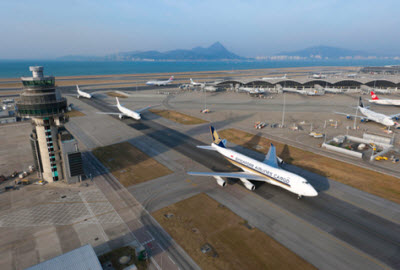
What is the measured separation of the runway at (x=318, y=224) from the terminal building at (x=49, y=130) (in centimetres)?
1436

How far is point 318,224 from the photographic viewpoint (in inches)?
1379

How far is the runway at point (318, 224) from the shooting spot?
1159 inches

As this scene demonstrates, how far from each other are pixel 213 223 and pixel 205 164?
20467 millimetres

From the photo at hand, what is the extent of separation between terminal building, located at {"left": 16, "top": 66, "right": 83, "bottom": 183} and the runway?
14.4m

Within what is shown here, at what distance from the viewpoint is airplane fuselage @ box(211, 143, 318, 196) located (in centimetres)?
3819

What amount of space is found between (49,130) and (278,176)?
1717 inches

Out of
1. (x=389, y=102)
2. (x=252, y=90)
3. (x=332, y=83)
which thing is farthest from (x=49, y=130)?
(x=332, y=83)

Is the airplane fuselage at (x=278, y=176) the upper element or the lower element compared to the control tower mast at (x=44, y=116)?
lower

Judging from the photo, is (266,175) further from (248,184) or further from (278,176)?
(248,184)

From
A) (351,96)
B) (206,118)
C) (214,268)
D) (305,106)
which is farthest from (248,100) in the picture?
(214,268)

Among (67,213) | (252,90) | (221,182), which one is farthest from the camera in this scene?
(252,90)

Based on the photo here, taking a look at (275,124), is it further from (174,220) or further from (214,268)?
(214,268)

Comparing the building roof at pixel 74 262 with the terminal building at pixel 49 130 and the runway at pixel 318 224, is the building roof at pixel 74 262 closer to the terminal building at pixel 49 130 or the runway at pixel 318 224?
the runway at pixel 318 224

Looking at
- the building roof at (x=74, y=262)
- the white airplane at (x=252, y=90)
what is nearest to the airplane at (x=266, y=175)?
the building roof at (x=74, y=262)
